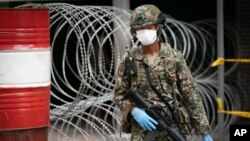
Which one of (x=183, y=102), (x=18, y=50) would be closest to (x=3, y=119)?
(x=18, y=50)

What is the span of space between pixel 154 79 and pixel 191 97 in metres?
0.29

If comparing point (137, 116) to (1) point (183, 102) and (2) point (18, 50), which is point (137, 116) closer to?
(1) point (183, 102)

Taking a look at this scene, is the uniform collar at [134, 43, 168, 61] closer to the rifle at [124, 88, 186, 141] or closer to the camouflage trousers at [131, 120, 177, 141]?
the rifle at [124, 88, 186, 141]

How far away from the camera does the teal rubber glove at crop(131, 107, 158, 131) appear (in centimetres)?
416

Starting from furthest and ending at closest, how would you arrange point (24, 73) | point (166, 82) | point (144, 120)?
point (24, 73) → point (166, 82) → point (144, 120)

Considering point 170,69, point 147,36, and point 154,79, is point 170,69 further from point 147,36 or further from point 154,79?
point 147,36

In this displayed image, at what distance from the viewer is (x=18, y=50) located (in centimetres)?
480

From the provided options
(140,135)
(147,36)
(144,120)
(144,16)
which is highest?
(144,16)

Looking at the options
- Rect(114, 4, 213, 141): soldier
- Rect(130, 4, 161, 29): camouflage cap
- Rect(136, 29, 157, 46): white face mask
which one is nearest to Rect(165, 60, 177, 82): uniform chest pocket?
Rect(114, 4, 213, 141): soldier

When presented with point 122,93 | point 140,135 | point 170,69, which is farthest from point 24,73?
point 170,69

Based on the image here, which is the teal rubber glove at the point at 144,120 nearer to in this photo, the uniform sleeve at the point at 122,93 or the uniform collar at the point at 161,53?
the uniform sleeve at the point at 122,93

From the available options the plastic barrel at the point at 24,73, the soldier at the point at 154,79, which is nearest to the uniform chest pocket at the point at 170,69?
the soldier at the point at 154,79

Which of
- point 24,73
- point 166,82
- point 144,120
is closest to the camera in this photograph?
point 144,120

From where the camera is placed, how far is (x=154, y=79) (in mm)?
4230
